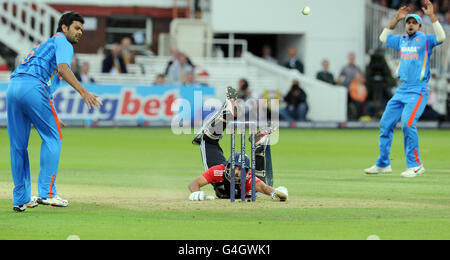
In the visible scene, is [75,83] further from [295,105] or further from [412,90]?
[295,105]

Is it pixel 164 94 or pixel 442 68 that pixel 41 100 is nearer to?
pixel 164 94

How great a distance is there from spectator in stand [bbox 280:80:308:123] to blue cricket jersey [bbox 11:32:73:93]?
62.3ft

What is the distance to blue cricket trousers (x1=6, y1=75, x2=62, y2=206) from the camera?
984cm

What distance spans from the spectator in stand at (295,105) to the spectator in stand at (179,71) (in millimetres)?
3145

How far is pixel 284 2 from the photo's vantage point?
34.4m

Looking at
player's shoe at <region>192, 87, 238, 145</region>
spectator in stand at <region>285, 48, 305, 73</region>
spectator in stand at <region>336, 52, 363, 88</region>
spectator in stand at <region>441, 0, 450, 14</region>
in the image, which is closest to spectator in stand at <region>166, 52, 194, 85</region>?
spectator in stand at <region>285, 48, 305, 73</region>

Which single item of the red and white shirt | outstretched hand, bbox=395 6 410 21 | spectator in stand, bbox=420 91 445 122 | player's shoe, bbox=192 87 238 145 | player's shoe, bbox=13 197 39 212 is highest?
outstretched hand, bbox=395 6 410 21

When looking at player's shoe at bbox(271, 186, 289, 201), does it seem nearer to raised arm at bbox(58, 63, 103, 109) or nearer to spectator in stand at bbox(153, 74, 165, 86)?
raised arm at bbox(58, 63, 103, 109)

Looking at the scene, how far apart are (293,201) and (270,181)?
0.71 m

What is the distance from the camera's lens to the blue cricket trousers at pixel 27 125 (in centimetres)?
984

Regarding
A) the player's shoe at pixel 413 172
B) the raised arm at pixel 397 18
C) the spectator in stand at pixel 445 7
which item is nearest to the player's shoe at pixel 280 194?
the player's shoe at pixel 413 172

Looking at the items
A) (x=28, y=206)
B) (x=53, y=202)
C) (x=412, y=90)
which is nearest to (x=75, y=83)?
(x=53, y=202)

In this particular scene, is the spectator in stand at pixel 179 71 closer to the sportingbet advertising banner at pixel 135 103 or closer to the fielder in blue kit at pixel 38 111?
the sportingbet advertising banner at pixel 135 103
